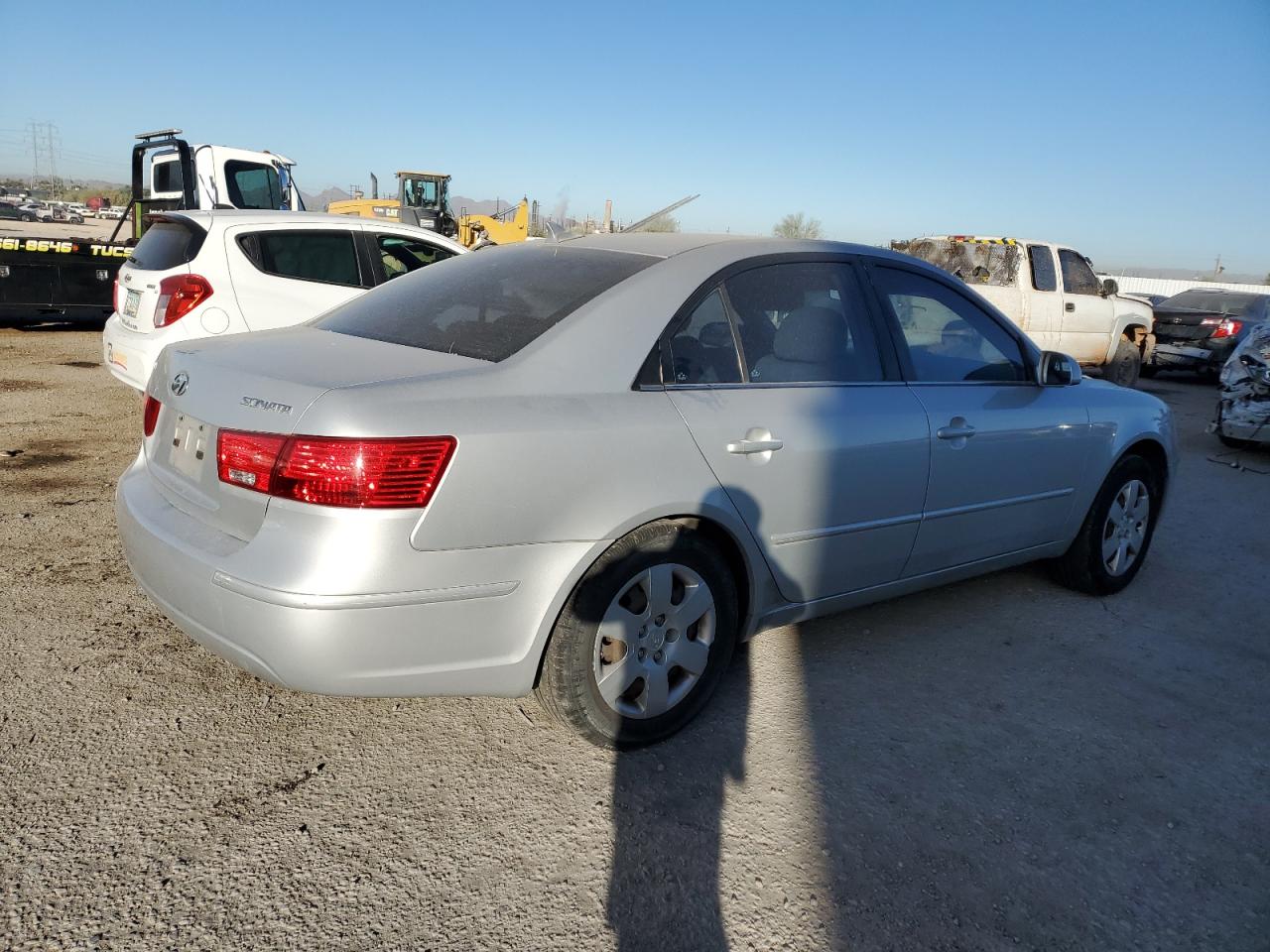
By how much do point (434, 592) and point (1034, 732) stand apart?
2097 millimetres

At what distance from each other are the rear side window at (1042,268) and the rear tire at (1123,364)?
165cm

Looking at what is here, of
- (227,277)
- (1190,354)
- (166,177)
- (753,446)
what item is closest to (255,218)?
(227,277)

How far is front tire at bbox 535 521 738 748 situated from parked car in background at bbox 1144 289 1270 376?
13.9 m

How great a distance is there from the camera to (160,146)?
13695 mm

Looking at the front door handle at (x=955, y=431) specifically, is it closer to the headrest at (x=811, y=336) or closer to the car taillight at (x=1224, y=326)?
the headrest at (x=811, y=336)

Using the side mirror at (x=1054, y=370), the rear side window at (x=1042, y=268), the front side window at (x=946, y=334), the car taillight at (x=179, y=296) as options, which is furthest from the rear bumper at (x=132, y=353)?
the rear side window at (x=1042, y=268)

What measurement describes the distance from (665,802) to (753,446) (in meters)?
1.07

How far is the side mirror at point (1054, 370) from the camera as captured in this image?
13.0ft

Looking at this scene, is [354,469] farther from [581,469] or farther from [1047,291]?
[1047,291]

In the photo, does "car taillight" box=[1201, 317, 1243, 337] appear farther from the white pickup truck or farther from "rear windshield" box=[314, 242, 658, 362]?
"rear windshield" box=[314, 242, 658, 362]

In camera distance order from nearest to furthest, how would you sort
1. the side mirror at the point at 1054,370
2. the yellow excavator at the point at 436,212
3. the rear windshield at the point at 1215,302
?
the side mirror at the point at 1054,370
the rear windshield at the point at 1215,302
the yellow excavator at the point at 436,212

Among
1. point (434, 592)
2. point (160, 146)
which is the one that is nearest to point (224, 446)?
point (434, 592)

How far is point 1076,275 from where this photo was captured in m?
12.2

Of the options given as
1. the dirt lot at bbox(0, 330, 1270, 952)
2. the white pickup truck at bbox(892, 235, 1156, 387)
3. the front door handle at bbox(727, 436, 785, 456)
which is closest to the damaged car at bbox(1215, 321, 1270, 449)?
the white pickup truck at bbox(892, 235, 1156, 387)
